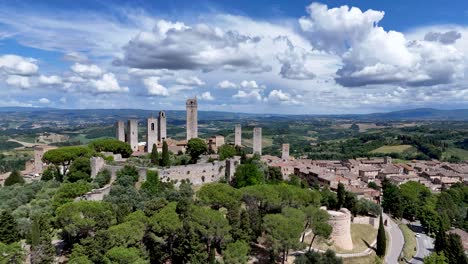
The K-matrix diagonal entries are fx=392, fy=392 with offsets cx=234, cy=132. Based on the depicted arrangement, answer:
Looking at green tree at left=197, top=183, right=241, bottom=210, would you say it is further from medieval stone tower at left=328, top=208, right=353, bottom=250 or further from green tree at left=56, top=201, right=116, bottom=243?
medieval stone tower at left=328, top=208, right=353, bottom=250

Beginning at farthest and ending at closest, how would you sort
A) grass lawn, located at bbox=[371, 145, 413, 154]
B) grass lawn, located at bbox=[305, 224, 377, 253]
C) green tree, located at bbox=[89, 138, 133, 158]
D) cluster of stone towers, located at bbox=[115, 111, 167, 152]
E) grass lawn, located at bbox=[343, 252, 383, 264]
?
grass lawn, located at bbox=[371, 145, 413, 154], cluster of stone towers, located at bbox=[115, 111, 167, 152], green tree, located at bbox=[89, 138, 133, 158], grass lawn, located at bbox=[305, 224, 377, 253], grass lawn, located at bbox=[343, 252, 383, 264]

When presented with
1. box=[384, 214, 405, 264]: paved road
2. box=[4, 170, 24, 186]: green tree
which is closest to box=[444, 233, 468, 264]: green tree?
box=[384, 214, 405, 264]: paved road

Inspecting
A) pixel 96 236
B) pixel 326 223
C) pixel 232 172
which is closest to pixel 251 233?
pixel 326 223

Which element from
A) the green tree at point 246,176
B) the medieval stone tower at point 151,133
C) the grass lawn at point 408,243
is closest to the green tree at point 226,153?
the green tree at point 246,176

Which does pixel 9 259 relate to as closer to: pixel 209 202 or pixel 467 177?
pixel 209 202

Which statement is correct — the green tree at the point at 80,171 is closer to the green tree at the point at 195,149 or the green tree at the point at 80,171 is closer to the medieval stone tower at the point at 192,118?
the green tree at the point at 195,149
